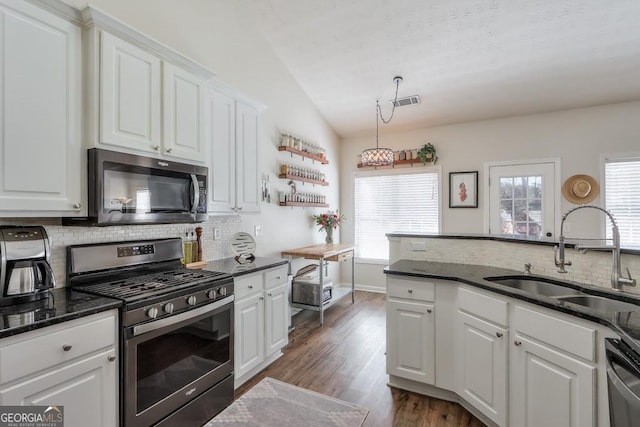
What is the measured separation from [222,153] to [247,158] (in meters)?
0.32

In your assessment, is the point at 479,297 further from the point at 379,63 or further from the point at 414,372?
the point at 379,63

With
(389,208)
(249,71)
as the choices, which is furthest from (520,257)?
(249,71)

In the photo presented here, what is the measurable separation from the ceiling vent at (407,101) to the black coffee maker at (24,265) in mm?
4203

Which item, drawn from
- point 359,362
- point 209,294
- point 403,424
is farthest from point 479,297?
point 209,294

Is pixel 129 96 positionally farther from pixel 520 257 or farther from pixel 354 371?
pixel 520 257

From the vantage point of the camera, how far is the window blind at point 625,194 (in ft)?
12.6

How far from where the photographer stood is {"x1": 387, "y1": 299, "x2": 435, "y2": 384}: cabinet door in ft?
7.72

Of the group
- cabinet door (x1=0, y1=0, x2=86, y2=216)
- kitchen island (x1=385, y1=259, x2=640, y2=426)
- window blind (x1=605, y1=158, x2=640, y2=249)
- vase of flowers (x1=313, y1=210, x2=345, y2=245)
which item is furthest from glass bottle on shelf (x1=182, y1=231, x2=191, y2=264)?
window blind (x1=605, y1=158, x2=640, y2=249)

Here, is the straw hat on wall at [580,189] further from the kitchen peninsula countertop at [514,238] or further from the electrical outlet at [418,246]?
the electrical outlet at [418,246]

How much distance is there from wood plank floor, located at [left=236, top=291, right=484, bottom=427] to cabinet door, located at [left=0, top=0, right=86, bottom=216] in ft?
6.42

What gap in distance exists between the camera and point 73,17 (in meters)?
1.73

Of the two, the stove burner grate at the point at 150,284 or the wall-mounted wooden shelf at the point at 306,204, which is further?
the wall-mounted wooden shelf at the point at 306,204

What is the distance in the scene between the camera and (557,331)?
157 cm

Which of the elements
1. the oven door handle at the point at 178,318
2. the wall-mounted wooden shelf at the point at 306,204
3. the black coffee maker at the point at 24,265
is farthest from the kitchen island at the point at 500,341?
the black coffee maker at the point at 24,265
